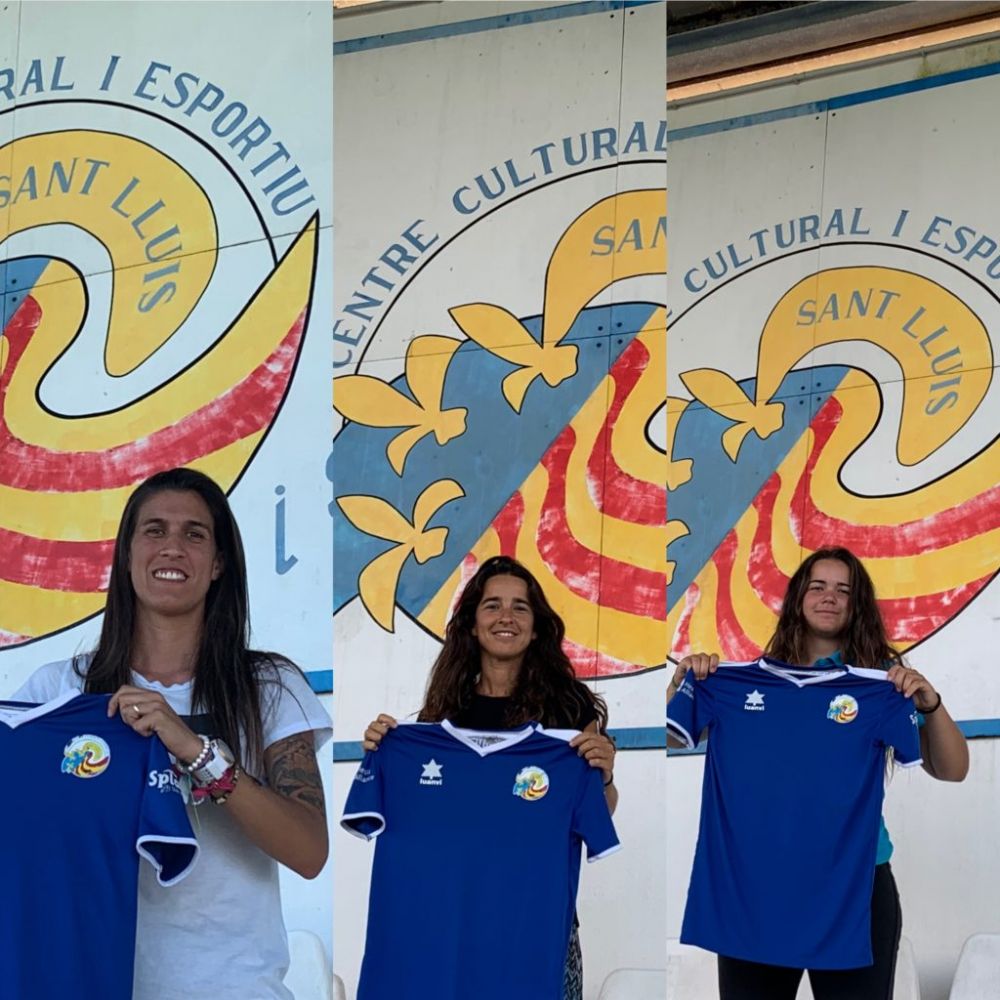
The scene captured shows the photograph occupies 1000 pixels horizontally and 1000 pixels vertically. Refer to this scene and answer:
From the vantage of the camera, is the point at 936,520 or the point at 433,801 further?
the point at 936,520

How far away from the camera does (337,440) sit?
3.96m

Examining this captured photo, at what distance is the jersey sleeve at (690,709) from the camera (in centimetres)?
344

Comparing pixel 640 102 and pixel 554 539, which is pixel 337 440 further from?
pixel 640 102

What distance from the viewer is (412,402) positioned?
3938 millimetres

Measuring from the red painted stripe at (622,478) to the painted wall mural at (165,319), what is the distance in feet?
2.22

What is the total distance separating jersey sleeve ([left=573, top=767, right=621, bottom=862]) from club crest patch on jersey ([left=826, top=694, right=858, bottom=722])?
0.58 meters

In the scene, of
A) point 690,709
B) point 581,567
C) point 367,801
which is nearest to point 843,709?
point 690,709

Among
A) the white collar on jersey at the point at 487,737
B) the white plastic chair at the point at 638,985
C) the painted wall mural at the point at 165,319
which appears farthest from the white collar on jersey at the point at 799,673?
the painted wall mural at the point at 165,319

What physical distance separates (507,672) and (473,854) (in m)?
0.39

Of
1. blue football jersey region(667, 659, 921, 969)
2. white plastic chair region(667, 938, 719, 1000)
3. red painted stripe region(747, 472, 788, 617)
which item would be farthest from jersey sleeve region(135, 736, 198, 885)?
red painted stripe region(747, 472, 788, 617)

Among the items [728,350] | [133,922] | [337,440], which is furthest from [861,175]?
[133,922]

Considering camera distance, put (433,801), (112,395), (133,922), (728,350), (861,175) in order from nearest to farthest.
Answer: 1. (133,922)
2. (433,801)
3. (112,395)
4. (728,350)
5. (861,175)

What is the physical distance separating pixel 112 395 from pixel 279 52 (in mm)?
864

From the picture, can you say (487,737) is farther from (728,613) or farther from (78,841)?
(78,841)
